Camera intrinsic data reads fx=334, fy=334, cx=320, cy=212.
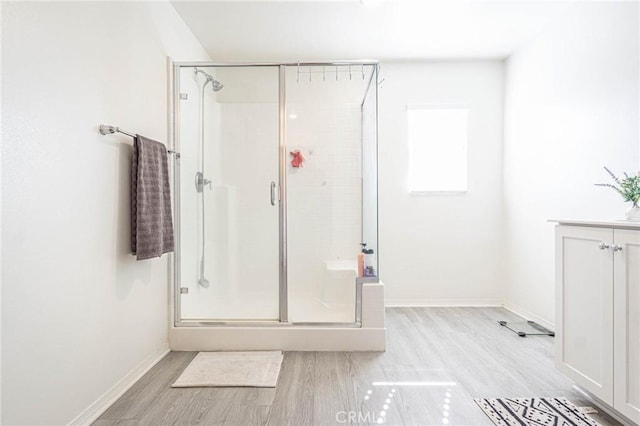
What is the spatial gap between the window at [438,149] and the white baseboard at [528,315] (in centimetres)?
130

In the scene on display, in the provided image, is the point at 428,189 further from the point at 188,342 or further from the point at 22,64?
the point at 22,64

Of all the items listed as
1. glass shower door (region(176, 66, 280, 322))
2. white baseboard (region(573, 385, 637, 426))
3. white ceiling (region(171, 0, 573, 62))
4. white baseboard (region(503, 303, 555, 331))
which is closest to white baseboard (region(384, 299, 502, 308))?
white baseboard (region(503, 303, 555, 331))

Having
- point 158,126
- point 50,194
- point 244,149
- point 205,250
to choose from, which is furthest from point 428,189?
point 50,194

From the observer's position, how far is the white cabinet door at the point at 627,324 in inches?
55.4

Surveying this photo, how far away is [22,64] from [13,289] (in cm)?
82

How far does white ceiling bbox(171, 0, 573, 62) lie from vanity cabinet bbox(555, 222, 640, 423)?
6.40 feet

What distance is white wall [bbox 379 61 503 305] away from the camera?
356 cm

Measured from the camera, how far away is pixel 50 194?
135 cm

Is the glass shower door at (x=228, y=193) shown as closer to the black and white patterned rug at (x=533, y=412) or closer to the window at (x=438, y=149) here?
the black and white patterned rug at (x=533, y=412)

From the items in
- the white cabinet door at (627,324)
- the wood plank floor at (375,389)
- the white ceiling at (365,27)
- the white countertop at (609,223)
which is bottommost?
the wood plank floor at (375,389)

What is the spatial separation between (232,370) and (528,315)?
8.89 ft

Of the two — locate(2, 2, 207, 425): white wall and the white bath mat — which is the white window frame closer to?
the white bath mat

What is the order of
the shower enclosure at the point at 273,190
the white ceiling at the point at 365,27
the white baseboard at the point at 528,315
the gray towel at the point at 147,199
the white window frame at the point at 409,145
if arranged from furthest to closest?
the white window frame at the point at 409,145 < the white baseboard at the point at 528,315 < the white ceiling at the point at 365,27 < the shower enclosure at the point at 273,190 < the gray towel at the point at 147,199
